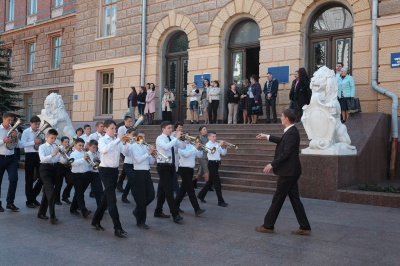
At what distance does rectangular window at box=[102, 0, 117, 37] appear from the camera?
72.5ft

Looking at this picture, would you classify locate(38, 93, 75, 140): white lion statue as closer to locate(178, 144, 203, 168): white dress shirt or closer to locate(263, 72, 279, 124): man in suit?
locate(263, 72, 279, 124): man in suit

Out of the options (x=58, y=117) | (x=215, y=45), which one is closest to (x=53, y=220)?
(x=58, y=117)

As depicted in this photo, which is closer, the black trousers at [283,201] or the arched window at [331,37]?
the black trousers at [283,201]

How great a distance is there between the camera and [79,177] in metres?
8.15

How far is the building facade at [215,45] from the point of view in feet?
47.8

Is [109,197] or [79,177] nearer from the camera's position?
[109,197]

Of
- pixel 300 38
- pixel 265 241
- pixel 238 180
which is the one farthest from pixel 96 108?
pixel 265 241

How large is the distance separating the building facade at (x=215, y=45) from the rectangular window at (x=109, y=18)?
0.17 feet

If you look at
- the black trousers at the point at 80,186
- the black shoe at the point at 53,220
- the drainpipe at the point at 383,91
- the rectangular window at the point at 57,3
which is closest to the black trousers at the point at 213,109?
the drainpipe at the point at 383,91

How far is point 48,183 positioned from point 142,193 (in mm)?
1859

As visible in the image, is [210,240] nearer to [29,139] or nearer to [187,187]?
[187,187]

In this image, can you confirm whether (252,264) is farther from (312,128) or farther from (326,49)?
(326,49)

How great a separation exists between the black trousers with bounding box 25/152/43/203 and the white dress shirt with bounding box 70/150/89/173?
1.22 meters

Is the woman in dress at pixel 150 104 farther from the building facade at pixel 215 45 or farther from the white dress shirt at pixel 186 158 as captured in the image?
the white dress shirt at pixel 186 158
